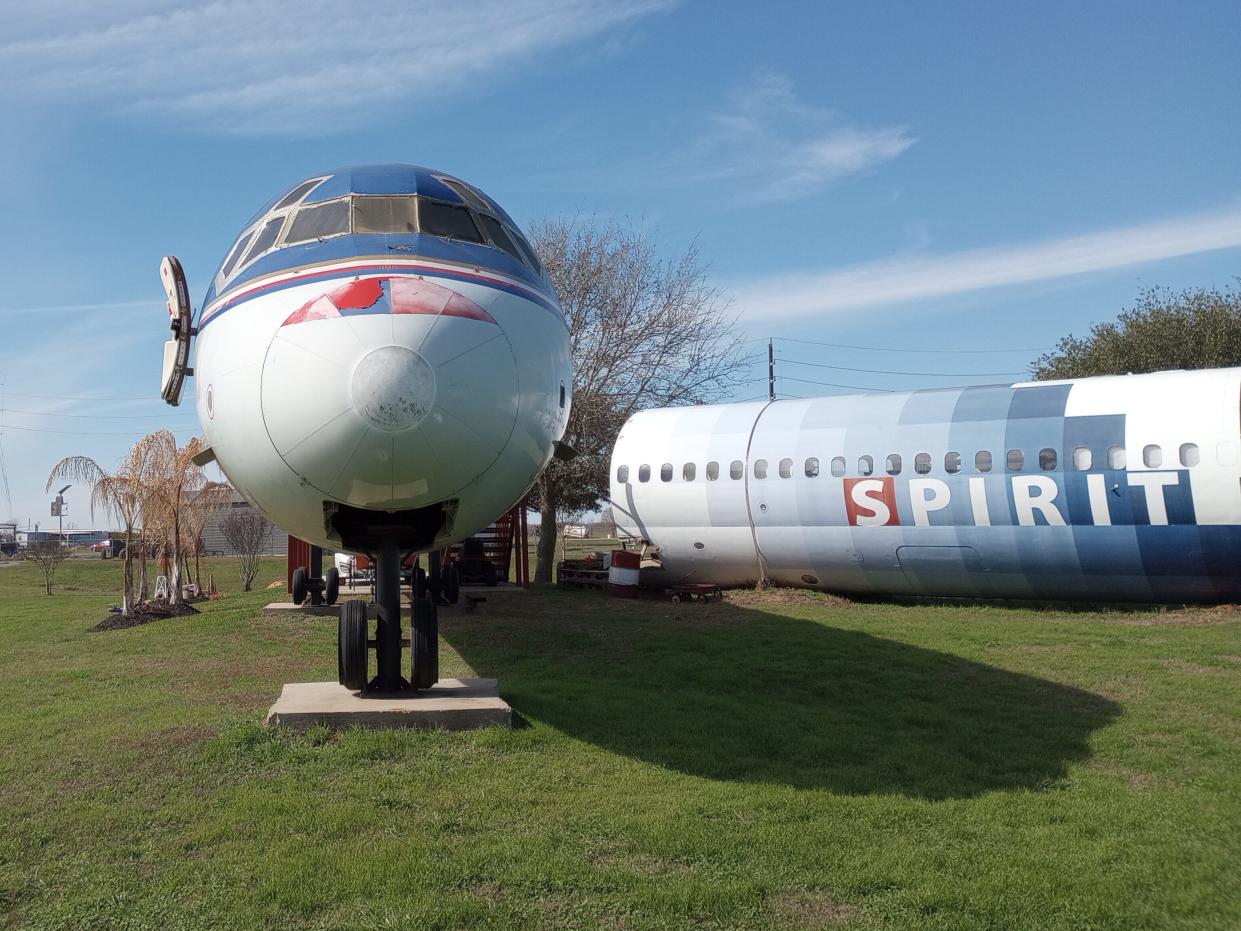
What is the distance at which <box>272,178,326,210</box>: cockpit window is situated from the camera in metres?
7.34

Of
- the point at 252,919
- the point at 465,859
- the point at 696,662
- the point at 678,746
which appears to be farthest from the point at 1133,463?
the point at 252,919

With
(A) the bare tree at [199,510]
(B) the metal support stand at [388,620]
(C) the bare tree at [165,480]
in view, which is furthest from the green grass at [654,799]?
(A) the bare tree at [199,510]

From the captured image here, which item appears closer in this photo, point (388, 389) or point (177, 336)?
point (388, 389)

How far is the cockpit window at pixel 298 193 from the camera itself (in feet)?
24.1

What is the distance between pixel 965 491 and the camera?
15961 millimetres

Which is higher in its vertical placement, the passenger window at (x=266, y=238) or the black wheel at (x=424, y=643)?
the passenger window at (x=266, y=238)

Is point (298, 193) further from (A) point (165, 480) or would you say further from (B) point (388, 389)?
(A) point (165, 480)

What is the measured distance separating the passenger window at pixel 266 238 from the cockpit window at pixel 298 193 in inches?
7.3

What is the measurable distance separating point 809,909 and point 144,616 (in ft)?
48.7

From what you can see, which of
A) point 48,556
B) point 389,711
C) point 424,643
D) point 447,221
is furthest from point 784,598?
point 48,556

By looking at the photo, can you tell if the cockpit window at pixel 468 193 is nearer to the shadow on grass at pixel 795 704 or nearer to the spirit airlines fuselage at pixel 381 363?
the spirit airlines fuselage at pixel 381 363

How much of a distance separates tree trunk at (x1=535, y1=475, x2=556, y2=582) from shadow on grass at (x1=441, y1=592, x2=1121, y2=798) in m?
9.92

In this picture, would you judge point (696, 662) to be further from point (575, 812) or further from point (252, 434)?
point (252, 434)

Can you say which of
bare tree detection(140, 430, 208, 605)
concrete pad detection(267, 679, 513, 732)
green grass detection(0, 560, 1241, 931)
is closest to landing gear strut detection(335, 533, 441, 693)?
concrete pad detection(267, 679, 513, 732)
